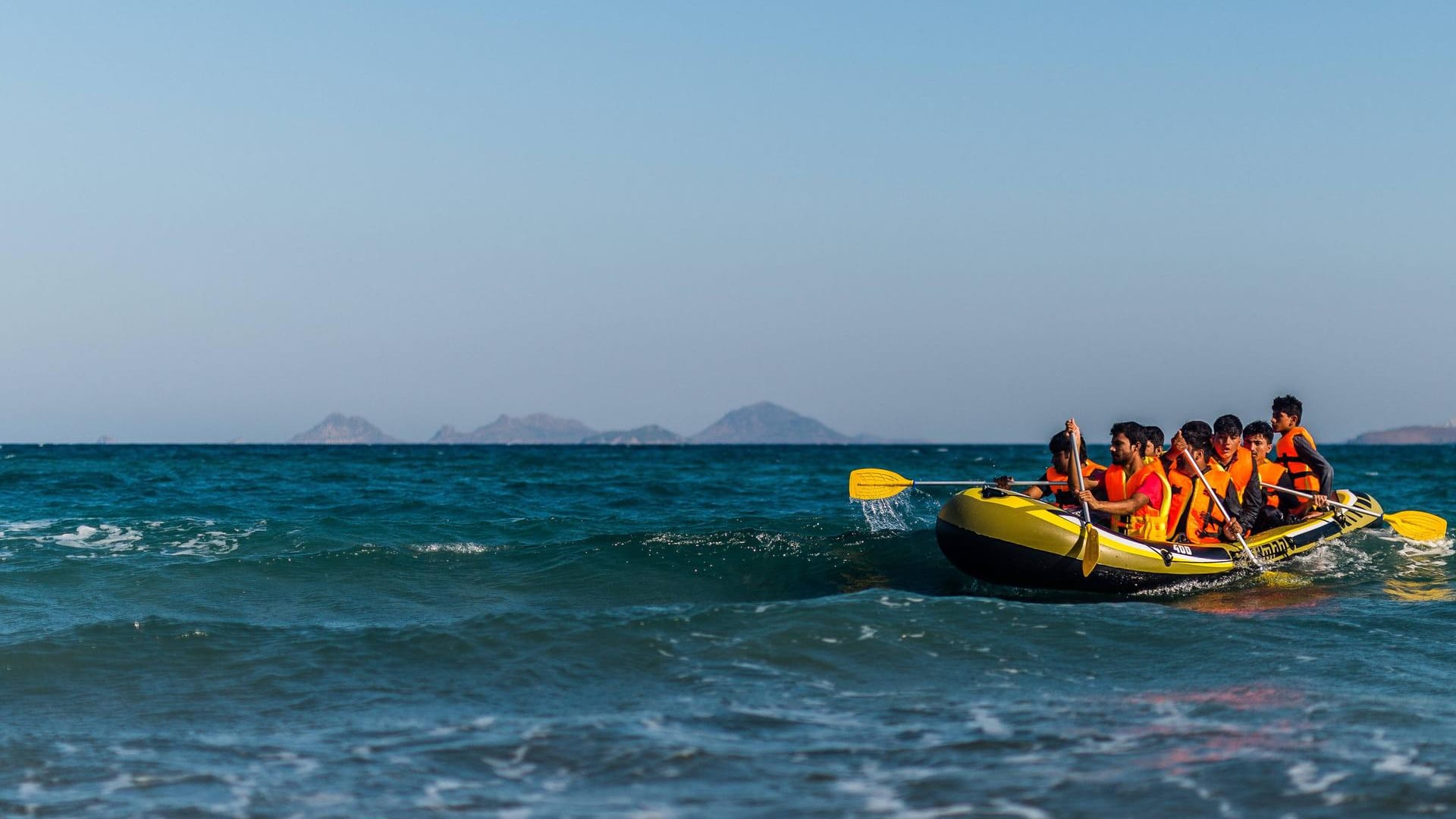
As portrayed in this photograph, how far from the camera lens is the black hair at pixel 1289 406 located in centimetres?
1330

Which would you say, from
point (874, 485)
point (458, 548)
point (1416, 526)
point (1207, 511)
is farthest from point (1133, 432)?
point (458, 548)

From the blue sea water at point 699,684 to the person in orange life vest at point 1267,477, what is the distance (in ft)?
2.24

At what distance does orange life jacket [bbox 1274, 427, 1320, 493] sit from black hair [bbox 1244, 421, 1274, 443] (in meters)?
0.72

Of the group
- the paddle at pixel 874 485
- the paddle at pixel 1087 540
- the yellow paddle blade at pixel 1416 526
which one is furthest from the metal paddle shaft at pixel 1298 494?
the paddle at pixel 1087 540

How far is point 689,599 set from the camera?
12461 mm

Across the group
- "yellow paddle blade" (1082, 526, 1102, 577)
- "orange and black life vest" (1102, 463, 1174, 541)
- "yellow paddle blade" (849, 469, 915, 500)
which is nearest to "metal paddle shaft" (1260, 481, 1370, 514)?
"orange and black life vest" (1102, 463, 1174, 541)

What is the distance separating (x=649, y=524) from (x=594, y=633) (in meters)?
10.2

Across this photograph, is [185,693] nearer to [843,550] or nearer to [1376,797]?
[1376,797]

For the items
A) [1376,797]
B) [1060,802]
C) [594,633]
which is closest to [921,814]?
[1060,802]

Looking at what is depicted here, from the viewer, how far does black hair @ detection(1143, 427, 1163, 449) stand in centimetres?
1134

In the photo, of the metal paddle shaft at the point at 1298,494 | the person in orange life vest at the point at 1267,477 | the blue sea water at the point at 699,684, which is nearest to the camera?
the blue sea water at the point at 699,684

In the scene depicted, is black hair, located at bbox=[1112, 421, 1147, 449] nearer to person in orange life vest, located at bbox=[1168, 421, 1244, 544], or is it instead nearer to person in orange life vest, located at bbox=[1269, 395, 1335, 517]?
person in orange life vest, located at bbox=[1168, 421, 1244, 544]

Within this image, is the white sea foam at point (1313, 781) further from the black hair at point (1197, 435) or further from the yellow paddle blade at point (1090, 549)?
the black hair at point (1197, 435)

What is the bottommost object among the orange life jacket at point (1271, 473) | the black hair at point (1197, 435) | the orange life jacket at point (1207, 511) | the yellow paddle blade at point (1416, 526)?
the yellow paddle blade at point (1416, 526)
